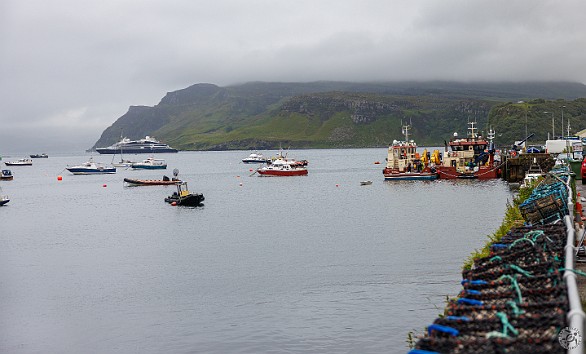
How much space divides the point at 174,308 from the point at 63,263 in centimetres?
1860

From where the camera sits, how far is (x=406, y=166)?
379ft

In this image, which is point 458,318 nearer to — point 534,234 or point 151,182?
point 534,234

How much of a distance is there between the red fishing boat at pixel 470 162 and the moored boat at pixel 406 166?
2.52m

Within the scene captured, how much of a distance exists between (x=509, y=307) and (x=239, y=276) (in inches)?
1102

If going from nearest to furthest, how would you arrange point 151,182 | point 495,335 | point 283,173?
point 495,335, point 151,182, point 283,173

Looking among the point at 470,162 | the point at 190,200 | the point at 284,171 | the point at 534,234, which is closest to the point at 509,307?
the point at 534,234

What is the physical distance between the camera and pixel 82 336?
2642 cm

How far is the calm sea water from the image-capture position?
995 inches

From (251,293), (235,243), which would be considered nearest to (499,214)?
(235,243)

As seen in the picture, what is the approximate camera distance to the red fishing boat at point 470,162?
108000 mm

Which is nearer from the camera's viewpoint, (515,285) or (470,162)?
(515,285)

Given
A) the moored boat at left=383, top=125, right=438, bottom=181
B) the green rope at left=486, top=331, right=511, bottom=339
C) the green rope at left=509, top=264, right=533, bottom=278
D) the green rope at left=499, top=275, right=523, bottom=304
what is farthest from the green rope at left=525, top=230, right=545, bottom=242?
the moored boat at left=383, top=125, right=438, bottom=181

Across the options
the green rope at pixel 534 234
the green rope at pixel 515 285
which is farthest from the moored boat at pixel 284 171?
the green rope at pixel 515 285

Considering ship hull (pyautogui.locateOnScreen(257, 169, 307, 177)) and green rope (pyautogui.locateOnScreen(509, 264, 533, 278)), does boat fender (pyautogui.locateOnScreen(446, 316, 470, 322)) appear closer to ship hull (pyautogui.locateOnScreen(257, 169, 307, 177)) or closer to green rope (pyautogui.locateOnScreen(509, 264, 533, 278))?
green rope (pyautogui.locateOnScreen(509, 264, 533, 278))
